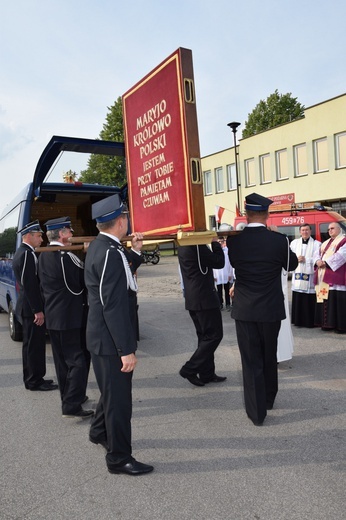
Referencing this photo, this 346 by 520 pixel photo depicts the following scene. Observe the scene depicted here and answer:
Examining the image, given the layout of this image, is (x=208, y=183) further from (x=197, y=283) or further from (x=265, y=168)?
(x=197, y=283)

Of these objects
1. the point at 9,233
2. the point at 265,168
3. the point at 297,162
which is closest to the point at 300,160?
the point at 297,162

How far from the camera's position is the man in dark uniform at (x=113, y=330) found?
3.17 m

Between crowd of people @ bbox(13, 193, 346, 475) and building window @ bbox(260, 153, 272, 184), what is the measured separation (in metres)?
24.0

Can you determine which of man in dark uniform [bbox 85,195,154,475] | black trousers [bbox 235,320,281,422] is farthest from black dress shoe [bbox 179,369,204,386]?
man in dark uniform [bbox 85,195,154,475]

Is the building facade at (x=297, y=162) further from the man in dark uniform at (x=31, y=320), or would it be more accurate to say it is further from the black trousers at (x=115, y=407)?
the black trousers at (x=115, y=407)

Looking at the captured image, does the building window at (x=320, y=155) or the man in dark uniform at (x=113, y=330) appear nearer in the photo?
the man in dark uniform at (x=113, y=330)

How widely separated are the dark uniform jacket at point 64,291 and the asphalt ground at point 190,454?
0.91m

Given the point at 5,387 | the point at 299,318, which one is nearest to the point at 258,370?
the point at 5,387

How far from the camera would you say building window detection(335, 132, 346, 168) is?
920 inches

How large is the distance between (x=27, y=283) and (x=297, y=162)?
23621 millimetres

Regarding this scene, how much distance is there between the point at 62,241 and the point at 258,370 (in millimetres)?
2287

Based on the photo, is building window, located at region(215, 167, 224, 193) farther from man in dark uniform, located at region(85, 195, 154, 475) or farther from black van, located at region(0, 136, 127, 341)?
man in dark uniform, located at region(85, 195, 154, 475)

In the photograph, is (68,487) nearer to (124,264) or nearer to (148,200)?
(124,264)

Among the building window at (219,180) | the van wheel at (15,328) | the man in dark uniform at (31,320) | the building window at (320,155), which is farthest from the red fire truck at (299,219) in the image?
the building window at (219,180)
